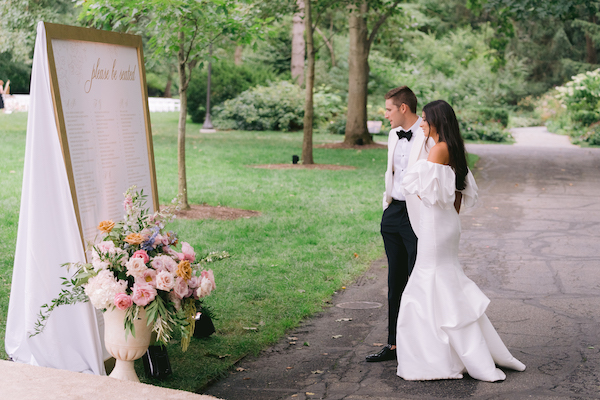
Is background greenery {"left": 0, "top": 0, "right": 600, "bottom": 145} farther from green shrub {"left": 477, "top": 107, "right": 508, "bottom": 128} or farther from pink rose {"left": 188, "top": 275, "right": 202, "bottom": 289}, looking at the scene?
pink rose {"left": 188, "top": 275, "right": 202, "bottom": 289}

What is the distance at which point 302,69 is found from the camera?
34562 mm

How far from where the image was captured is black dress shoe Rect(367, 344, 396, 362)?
485 centimetres

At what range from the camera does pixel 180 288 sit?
3840 mm

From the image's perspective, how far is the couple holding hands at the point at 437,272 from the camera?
4.38 metres

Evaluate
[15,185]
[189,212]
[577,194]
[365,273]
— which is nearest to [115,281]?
[365,273]

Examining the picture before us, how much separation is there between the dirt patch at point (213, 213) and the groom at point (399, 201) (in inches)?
205

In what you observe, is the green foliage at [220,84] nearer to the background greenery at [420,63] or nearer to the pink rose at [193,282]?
the background greenery at [420,63]

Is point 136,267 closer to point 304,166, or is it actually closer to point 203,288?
point 203,288

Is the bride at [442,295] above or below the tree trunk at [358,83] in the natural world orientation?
below

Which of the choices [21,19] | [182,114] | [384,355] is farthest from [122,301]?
[21,19]

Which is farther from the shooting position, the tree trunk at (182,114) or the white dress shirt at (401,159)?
the tree trunk at (182,114)

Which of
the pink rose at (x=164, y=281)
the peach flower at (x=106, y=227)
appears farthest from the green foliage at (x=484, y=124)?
the pink rose at (x=164, y=281)

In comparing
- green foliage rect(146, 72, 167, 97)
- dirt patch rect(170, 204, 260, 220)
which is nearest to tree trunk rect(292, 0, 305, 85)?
dirt patch rect(170, 204, 260, 220)

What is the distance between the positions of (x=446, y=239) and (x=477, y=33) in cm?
4491
